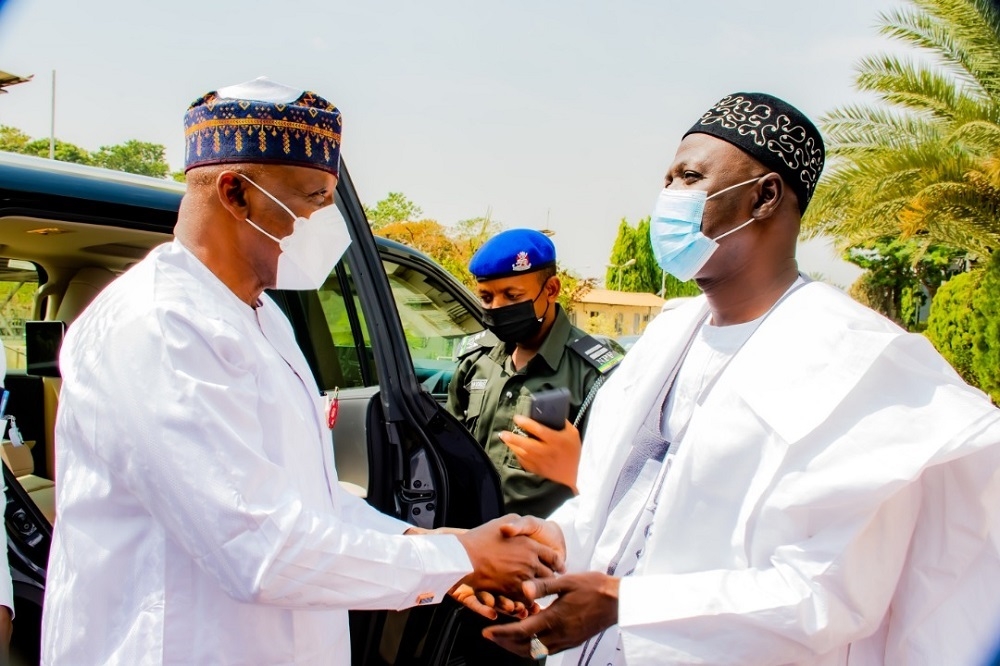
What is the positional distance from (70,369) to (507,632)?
3.72ft

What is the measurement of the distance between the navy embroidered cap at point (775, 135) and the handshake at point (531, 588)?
3.32ft

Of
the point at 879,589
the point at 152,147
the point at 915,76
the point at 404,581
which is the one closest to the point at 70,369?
the point at 404,581

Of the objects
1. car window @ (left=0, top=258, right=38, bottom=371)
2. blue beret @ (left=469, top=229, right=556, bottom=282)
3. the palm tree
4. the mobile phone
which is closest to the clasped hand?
the mobile phone

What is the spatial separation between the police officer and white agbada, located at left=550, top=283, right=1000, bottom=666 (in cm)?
159

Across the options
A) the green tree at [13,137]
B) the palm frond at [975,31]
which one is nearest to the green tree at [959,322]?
the palm frond at [975,31]

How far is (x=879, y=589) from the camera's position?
1697mm

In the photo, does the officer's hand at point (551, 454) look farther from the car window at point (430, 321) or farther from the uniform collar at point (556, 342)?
the car window at point (430, 321)

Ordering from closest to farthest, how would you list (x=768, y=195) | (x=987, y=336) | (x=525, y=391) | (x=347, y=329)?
(x=768, y=195)
(x=347, y=329)
(x=525, y=391)
(x=987, y=336)

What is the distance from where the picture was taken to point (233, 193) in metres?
1.91

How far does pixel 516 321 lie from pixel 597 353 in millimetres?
359

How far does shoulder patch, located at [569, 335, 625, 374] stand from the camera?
356 cm

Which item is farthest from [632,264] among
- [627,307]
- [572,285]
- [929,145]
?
[929,145]

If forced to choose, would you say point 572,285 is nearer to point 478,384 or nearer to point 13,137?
point 478,384

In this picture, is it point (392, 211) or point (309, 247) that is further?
point (392, 211)
